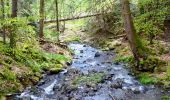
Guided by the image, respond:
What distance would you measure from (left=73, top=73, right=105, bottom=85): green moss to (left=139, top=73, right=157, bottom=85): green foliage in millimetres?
2005

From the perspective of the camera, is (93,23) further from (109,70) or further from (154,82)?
(154,82)

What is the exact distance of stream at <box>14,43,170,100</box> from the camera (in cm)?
1172

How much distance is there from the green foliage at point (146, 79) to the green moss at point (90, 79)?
201 centimetres

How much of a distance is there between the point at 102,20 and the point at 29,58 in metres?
15.0

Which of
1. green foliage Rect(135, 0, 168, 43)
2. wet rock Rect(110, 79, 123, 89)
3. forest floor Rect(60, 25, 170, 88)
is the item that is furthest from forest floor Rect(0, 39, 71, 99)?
green foliage Rect(135, 0, 168, 43)

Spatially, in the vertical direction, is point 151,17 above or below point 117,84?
above

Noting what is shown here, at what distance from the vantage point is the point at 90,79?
46.8 feet

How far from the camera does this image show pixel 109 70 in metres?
16.2

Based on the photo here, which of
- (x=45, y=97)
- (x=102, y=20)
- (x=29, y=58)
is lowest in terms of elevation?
(x=45, y=97)

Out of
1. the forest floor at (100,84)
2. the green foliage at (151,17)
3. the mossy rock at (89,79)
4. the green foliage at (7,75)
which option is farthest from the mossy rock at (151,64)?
the green foliage at (7,75)

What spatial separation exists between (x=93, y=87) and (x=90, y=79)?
55.6 inches

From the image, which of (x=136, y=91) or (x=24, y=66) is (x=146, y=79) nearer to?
(x=136, y=91)

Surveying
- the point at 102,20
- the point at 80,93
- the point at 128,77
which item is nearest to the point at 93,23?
the point at 102,20

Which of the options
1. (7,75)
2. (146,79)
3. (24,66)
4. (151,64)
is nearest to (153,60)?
(151,64)
